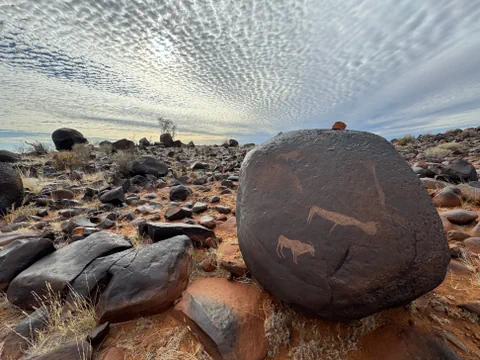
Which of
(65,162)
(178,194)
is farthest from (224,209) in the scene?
(65,162)

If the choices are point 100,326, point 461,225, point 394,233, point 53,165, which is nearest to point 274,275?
point 394,233

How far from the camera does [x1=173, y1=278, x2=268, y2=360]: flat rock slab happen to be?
1901 mm

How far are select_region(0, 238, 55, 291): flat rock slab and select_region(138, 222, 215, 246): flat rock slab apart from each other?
1.18 metres

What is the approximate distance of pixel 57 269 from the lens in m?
2.58

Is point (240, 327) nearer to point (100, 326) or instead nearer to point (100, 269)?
point (100, 326)

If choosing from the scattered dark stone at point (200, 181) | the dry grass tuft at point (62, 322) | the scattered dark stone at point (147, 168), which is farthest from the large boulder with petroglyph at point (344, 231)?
the scattered dark stone at point (147, 168)

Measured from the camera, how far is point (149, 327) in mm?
2203

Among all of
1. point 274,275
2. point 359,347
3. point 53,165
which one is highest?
point 274,275

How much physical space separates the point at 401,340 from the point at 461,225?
272 cm

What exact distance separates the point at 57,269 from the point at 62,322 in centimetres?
64

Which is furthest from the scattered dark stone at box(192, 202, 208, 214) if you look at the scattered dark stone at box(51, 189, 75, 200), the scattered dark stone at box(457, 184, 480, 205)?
the scattered dark stone at box(457, 184, 480, 205)

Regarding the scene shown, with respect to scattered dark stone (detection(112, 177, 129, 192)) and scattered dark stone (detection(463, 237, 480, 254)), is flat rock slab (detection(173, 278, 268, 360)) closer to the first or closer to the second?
scattered dark stone (detection(463, 237, 480, 254))

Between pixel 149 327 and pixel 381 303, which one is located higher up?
pixel 381 303

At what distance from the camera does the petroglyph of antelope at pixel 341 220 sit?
69.3 inches
